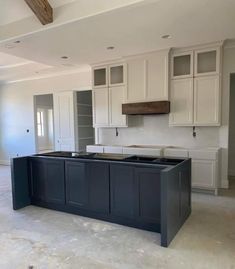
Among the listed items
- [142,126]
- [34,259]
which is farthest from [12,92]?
[34,259]

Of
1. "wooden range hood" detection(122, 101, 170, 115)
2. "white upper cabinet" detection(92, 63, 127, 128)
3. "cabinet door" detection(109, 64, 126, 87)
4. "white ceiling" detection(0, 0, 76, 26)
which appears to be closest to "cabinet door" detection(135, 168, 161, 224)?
"wooden range hood" detection(122, 101, 170, 115)

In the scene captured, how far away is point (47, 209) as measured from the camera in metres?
3.63

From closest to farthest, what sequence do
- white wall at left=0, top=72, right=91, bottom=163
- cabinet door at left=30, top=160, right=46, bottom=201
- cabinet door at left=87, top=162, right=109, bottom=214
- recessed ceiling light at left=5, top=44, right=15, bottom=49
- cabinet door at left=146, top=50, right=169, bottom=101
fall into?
1. cabinet door at left=87, top=162, right=109, bottom=214
2. cabinet door at left=30, top=160, right=46, bottom=201
3. recessed ceiling light at left=5, top=44, right=15, bottom=49
4. cabinet door at left=146, top=50, right=169, bottom=101
5. white wall at left=0, top=72, right=91, bottom=163

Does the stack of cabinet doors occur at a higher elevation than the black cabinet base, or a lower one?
higher

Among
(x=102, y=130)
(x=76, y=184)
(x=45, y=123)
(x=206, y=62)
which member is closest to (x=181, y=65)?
(x=206, y=62)

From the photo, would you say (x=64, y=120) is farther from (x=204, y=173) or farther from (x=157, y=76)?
(x=204, y=173)

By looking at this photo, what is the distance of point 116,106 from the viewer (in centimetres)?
536

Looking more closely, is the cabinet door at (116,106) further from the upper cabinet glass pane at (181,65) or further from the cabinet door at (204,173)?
the cabinet door at (204,173)

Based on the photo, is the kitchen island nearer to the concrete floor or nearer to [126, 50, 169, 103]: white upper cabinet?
the concrete floor

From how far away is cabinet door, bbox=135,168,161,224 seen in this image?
2.75 m

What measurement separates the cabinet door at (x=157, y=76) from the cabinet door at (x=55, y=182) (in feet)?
8.05

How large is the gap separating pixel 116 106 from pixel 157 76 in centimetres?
120

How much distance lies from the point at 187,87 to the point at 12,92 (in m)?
6.07

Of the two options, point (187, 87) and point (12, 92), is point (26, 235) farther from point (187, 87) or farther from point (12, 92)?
point (12, 92)
